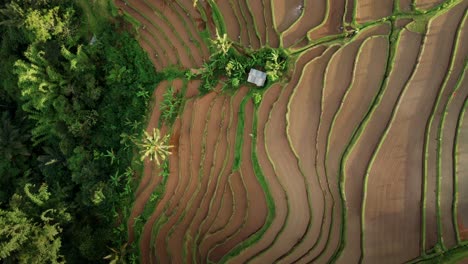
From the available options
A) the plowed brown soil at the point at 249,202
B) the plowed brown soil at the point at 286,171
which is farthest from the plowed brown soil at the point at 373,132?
the plowed brown soil at the point at 249,202

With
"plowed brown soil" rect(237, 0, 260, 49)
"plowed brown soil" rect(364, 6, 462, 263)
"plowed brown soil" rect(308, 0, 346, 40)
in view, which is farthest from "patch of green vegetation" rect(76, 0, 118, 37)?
"plowed brown soil" rect(364, 6, 462, 263)

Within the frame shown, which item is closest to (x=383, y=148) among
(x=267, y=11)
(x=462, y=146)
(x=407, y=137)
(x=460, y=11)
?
(x=407, y=137)

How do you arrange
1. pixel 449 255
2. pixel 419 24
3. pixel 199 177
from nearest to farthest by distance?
pixel 449 255, pixel 419 24, pixel 199 177

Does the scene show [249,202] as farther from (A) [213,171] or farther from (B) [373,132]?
(B) [373,132]

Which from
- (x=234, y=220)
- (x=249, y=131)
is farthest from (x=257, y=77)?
(x=234, y=220)

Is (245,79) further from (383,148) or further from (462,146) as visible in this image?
(462,146)

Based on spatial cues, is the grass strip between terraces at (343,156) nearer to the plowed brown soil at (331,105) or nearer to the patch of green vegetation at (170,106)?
the plowed brown soil at (331,105)
